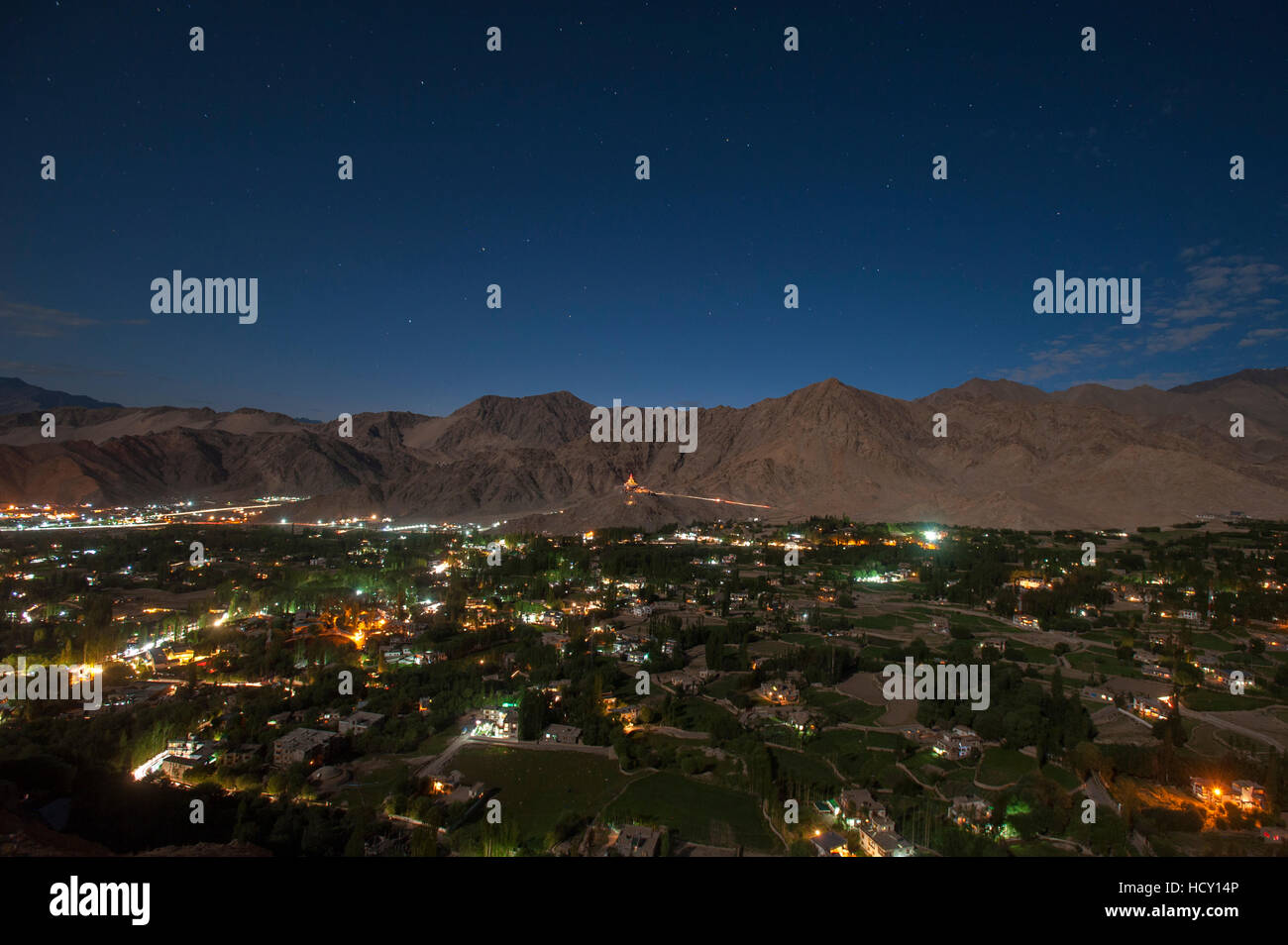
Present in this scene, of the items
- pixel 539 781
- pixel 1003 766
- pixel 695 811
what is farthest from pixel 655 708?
pixel 1003 766

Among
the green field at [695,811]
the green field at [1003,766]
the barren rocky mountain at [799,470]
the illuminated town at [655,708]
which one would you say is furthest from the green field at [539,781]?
the barren rocky mountain at [799,470]

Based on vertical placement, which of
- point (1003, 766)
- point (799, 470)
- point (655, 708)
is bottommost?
point (1003, 766)

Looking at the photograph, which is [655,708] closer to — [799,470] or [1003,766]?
[1003,766]

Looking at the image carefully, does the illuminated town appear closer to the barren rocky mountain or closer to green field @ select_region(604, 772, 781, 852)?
green field @ select_region(604, 772, 781, 852)
